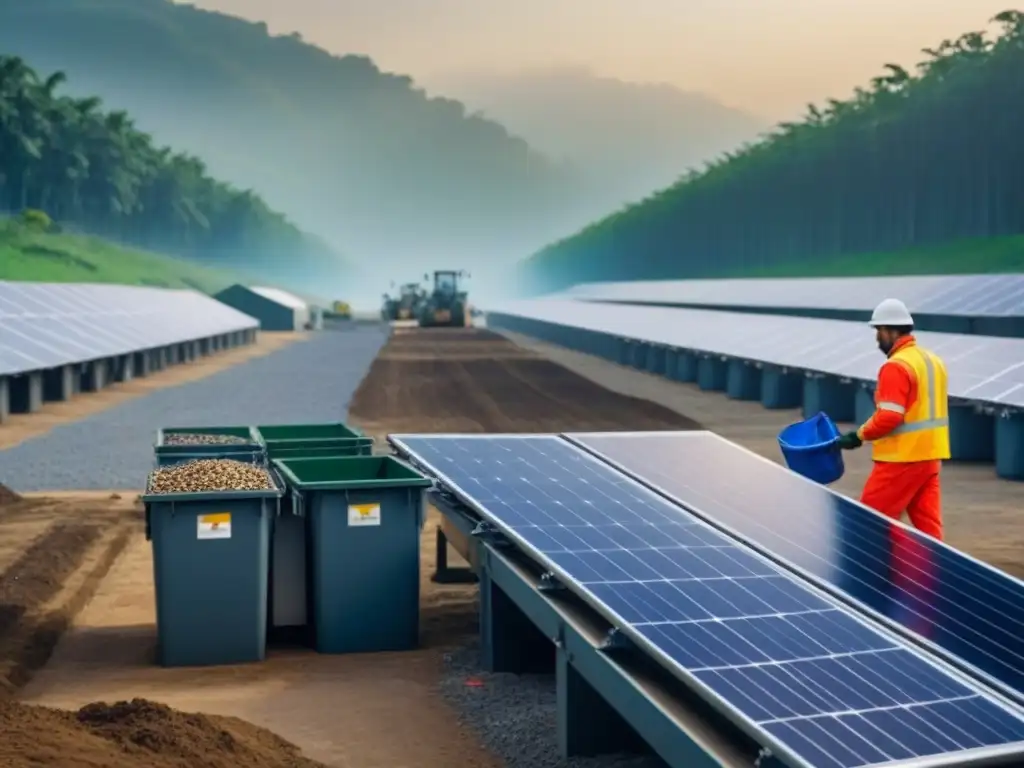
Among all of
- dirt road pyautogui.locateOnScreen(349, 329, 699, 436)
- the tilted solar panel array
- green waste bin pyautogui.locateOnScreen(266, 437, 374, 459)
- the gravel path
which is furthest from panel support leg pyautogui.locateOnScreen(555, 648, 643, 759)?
the tilted solar panel array

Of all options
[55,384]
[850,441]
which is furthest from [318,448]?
[55,384]

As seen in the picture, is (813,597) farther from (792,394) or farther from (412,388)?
(412,388)

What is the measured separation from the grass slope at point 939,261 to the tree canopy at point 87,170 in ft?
181

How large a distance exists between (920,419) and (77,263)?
8214 centimetres

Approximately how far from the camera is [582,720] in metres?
6.91

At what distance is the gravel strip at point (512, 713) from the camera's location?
23.0 feet

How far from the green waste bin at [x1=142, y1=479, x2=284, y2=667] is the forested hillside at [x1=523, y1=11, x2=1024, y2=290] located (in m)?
59.2

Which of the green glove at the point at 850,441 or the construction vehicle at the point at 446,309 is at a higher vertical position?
the construction vehicle at the point at 446,309

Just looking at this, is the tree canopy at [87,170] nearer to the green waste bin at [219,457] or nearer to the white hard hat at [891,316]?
the green waste bin at [219,457]

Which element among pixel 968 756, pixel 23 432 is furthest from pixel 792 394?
pixel 968 756

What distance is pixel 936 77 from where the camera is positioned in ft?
282

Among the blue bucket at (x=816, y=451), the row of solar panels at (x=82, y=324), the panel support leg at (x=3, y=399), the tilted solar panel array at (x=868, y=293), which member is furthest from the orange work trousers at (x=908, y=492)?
the tilted solar panel array at (x=868, y=293)

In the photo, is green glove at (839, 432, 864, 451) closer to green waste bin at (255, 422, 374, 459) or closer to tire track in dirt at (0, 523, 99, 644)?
green waste bin at (255, 422, 374, 459)

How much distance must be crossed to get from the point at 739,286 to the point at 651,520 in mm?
55125
